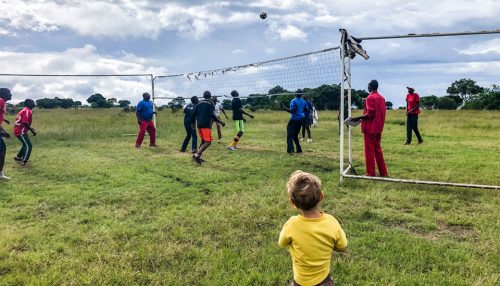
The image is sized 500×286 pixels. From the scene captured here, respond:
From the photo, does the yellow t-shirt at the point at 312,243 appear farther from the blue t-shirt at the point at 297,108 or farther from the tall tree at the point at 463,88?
the tall tree at the point at 463,88

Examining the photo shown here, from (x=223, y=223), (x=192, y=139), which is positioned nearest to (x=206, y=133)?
(x=192, y=139)

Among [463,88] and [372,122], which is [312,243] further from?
[463,88]

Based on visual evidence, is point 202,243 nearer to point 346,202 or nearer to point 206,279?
point 206,279

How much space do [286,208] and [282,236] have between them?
3280 mm

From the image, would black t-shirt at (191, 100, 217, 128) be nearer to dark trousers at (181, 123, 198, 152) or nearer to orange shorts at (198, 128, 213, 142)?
orange shorts at (198, 128, 213, 142)

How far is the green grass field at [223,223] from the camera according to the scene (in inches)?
158

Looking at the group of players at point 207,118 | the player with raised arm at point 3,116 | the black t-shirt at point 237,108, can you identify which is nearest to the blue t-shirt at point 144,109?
the group of players at point 207,118

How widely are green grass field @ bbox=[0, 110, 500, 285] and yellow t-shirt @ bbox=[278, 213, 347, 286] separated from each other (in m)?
1.13

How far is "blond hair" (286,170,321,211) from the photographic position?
2650 millimetres

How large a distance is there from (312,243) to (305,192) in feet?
1.22

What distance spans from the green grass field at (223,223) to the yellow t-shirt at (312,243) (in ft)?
3.69

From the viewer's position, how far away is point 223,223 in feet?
17.8

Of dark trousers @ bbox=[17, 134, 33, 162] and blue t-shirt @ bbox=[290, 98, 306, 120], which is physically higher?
blue t-shirt @ bbox=[290, 98, 306, 120]

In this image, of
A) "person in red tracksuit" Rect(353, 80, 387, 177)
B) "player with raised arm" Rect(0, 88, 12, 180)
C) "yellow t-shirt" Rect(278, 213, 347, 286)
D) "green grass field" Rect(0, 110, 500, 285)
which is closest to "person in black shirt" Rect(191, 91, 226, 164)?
"green grass field" Rect(0, 110, 500, 285)
